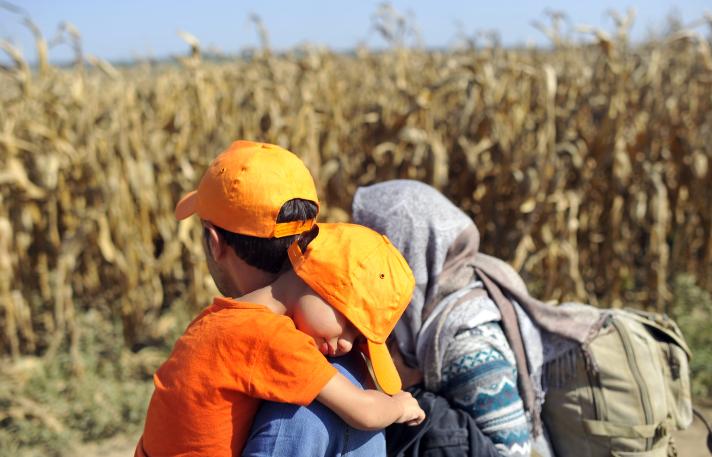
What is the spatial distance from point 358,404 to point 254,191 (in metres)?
0.48

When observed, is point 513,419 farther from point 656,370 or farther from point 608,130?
point 608,130

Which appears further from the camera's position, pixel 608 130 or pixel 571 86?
pixel 571 86

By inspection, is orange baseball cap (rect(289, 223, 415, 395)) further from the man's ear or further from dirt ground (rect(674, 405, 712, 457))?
dirt ground (rect(674, 405, 712, 457))

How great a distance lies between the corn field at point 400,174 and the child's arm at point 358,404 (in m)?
2.92

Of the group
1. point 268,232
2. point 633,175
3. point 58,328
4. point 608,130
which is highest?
point 268,232

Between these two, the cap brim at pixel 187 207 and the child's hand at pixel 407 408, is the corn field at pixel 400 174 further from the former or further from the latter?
the child's hand at pixel 407 408

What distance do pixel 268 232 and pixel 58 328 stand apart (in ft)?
10.4

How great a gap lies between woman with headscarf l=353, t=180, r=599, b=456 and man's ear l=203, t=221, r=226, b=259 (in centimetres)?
55

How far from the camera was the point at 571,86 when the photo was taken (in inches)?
197

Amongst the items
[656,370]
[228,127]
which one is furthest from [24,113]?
[656,370]

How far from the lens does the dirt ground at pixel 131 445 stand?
3.65 meters

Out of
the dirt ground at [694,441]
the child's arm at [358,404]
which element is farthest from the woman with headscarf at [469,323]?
the dirt ground at [694,441]

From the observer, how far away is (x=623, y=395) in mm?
1899

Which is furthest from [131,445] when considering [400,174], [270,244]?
[270,244]
